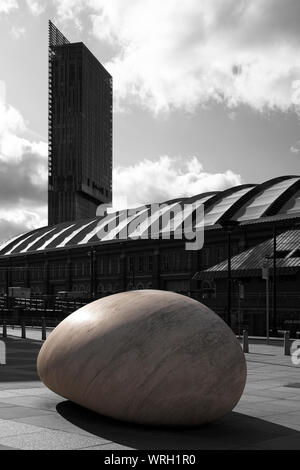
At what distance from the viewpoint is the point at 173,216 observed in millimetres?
78875

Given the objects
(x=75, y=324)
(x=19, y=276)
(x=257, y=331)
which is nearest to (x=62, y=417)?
(x=75, y=324)

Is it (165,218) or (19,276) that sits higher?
(165,218)

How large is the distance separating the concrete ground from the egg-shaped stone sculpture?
0.32m

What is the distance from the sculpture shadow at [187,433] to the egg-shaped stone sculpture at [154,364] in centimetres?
19

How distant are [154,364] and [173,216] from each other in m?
70.0

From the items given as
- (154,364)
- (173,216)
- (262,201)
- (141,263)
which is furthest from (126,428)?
(173,216)

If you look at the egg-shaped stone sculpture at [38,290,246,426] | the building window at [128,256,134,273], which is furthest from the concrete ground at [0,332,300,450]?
the building window at [128,256,134,273]

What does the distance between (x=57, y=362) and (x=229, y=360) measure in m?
2.91

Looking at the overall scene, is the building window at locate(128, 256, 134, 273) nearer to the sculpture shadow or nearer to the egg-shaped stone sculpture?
the sculpture shadow

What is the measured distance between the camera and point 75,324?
10.5 metres

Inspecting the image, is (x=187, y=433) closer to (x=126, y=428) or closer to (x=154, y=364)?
(x=126, y=428)

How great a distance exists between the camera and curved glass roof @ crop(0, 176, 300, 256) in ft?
222

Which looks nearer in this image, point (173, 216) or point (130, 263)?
point (130, 263)
